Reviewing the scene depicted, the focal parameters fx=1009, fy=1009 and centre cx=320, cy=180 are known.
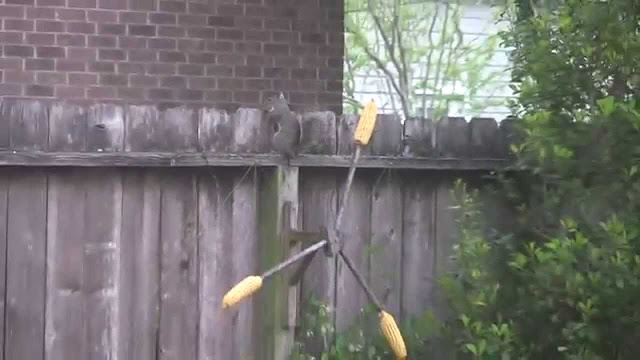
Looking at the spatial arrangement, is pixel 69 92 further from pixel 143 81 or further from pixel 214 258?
pixel 214 258

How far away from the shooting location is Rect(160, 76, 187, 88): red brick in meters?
6.52

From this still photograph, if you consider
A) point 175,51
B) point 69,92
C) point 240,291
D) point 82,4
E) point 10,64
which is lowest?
point 240,291

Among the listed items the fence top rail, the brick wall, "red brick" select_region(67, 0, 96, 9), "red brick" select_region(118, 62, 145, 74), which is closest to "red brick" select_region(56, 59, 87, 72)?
the brick wall

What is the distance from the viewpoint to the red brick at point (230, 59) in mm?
6625

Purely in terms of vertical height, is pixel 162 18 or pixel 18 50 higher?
pixel 162 18

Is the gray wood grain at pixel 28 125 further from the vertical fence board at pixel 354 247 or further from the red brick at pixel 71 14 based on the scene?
the red brick at pixel 71 14

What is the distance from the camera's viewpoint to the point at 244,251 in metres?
4.07

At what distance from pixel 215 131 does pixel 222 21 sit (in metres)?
2.83

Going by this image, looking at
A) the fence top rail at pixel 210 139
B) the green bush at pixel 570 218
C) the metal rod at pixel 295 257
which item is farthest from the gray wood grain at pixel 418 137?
the metal rod at pixel 295 257

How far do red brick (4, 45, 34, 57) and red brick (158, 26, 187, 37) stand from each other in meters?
0.82

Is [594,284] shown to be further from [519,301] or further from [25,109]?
[25,109]

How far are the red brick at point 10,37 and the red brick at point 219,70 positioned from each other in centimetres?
120

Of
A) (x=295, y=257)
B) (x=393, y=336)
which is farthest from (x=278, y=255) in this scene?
(x=393, y=336)

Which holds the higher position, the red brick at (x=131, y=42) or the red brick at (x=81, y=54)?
the red brick at (x=131, y=42)
